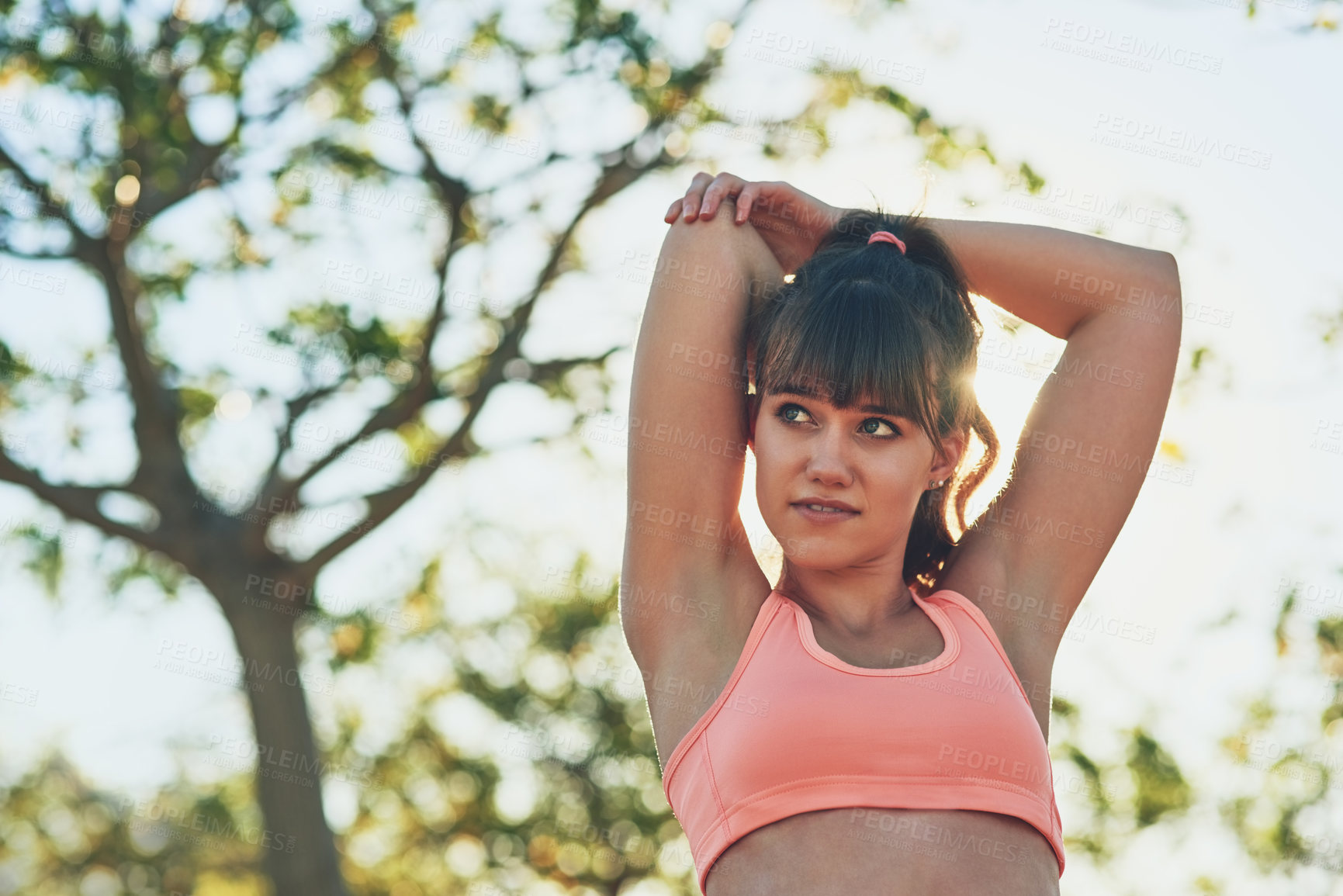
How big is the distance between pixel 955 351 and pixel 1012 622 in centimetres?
47

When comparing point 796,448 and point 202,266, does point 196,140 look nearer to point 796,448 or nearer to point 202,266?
point 202,266

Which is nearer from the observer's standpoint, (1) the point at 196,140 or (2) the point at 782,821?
(2) the point at 782,821

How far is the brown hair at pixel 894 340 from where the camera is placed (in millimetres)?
2137

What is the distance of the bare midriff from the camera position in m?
1.89

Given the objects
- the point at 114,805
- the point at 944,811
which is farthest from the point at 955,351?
the point at 114,805

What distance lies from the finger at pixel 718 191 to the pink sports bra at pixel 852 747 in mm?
783

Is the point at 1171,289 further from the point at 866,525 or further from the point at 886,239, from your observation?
the point at 866,525

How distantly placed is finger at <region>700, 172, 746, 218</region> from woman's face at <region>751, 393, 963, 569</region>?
1.28 feet

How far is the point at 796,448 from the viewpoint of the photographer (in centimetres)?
212

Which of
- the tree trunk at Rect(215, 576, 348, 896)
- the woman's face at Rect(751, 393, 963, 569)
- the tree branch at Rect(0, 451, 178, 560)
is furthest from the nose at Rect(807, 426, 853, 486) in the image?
the tree branch at Rect(0, 451, 178, 560)

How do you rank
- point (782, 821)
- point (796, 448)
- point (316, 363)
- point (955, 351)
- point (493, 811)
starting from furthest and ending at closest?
point (493, 811)
point (316, 363)
point (955, 351)
point (796, 448)
point (782, 821)

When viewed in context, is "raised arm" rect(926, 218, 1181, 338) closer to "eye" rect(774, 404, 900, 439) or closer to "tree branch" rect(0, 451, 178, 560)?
"eye" rect(774, 404, 900, 439)

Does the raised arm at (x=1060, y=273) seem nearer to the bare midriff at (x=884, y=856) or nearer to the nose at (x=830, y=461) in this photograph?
the nose at (x=830, y=461)

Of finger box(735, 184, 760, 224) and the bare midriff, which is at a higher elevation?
finger box(735, 184, 760, 224)
